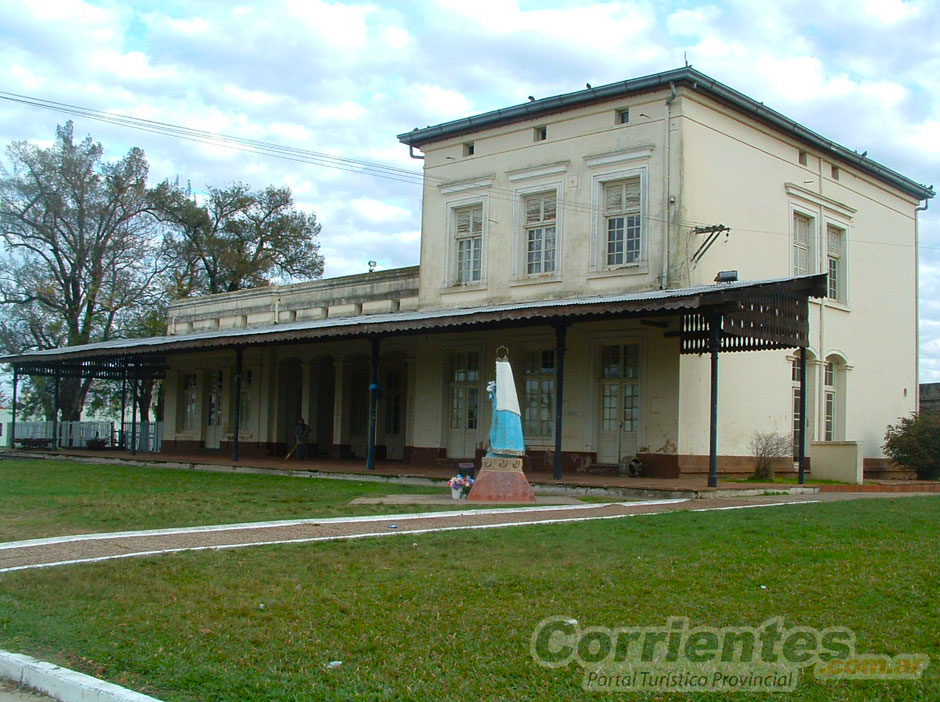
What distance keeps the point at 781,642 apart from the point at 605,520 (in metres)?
6.07

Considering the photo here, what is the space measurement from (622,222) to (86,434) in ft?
78.7

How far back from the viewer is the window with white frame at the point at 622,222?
71.4 ft

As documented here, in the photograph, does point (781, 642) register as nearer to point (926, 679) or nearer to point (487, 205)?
point (926, 679)

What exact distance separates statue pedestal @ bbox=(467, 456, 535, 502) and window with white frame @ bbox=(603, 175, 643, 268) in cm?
786

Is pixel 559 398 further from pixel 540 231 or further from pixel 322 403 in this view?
pixel 322 403

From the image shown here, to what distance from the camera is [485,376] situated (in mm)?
24141

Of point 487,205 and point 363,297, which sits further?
point 363,297

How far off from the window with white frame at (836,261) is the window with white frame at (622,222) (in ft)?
20.6

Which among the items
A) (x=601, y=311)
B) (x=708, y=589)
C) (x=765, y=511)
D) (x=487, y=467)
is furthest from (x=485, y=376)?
(x=708, y=589)

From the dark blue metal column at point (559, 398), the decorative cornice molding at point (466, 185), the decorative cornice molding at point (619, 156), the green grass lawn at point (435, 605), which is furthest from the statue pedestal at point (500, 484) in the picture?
the decorative cornice molding at point (466, 185)

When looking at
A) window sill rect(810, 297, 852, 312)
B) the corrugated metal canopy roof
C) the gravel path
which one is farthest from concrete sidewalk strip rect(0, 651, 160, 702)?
window sill rect(810, 297, 852, 312)

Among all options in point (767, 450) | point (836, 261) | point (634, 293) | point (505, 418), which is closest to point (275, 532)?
point (505, 418)

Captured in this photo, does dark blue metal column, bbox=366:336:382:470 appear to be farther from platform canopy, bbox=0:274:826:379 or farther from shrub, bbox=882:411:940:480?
shrub, bbox=882:411:940:480

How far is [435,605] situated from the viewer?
7.02 meters
